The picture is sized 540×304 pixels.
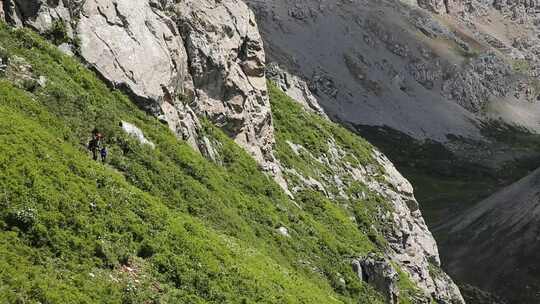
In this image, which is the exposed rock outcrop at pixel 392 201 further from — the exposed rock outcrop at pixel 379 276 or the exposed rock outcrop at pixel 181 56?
the exposed rock outcrop at pixel 379 276

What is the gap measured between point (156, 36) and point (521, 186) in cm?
11528

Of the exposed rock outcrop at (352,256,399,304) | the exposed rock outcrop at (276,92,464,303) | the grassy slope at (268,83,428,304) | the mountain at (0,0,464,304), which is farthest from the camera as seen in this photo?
the exposed rock outcrop at (276,92,464,303)

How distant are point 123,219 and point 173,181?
23.2 feet

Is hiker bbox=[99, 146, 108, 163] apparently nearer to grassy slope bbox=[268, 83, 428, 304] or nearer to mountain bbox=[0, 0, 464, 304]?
mountain bbox=[0, 0, 464, 304]

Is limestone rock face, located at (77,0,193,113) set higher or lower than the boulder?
higher

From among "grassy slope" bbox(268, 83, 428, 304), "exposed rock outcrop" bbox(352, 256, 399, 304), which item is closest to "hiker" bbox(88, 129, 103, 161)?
"exposed rock outcrop" bbox(352, 256, 399, 304)

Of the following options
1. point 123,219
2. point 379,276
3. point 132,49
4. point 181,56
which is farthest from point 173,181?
point 379,276

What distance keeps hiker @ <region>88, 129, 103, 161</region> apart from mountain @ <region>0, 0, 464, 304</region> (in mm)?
402

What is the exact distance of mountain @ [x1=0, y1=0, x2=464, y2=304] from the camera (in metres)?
20.4

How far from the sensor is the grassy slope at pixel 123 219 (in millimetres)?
19281

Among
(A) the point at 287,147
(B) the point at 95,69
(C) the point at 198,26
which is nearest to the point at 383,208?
(A) the point at 287,147

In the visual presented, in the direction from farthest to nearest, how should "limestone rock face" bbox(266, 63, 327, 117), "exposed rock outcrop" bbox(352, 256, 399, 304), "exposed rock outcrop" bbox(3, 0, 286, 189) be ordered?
"limestone rock face" bbox(266, 63, 327, 117) < "exposed rock outcrop" bbox(352, 256, 399, 304) < "exposed rock outcrop" bbox(3, 0, 286, 189)

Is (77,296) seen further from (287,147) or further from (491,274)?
(491,274)

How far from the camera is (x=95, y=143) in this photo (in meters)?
26.0
